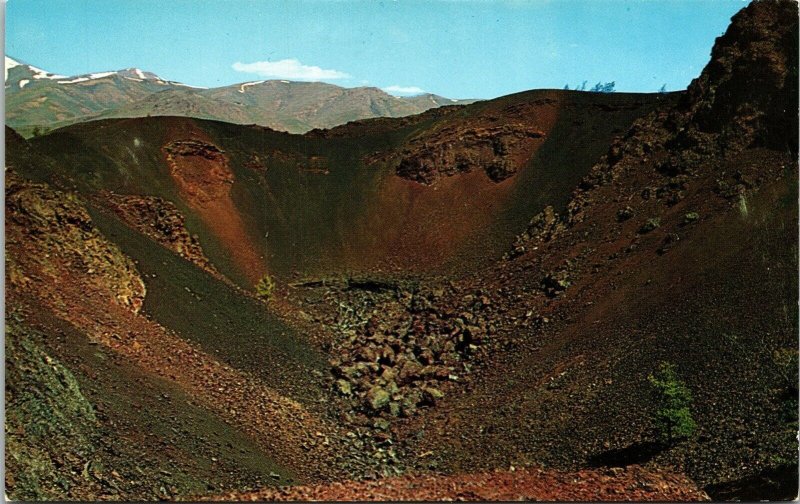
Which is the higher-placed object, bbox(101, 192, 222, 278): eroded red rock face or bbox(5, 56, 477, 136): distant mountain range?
bbox(5, 56, 477, 136): distant mountain range

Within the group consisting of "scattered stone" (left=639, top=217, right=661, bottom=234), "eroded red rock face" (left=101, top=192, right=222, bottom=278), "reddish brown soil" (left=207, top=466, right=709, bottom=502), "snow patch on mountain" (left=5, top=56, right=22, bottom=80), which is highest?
"snow patch on mountain" (left=5, top=56, right=22, bottom=80)

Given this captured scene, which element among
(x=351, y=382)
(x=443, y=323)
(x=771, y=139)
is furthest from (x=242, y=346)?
(x=771, y=139)

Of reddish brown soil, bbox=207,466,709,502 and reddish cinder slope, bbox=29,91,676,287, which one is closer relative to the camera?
reddish brown soil, bbox=207,466,709,502

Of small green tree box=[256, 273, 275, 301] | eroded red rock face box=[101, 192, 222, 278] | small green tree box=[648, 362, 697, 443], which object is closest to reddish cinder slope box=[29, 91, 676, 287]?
small green tree box=[256, 273, 275, 301]

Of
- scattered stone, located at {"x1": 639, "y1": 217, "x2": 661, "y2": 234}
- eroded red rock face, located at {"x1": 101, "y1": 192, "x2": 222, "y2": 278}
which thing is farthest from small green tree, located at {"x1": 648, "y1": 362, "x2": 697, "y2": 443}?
eroded red rock face, located at {"x1": 101, "y1": 192, "x2": 222, "y2": 278}

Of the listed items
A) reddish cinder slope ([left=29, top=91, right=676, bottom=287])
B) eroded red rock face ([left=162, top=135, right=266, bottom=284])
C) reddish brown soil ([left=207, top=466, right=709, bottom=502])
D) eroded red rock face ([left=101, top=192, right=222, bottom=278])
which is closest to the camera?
reddish brown soil ([left=207, top=466, right=709, bottom=502])

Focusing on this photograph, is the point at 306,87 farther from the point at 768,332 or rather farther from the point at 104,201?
the point at 768,332

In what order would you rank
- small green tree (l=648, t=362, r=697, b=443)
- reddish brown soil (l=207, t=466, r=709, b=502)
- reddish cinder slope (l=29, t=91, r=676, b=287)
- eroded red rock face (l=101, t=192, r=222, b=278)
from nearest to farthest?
reddish brown soil (l=207, t=466, r=709, b=502)
small green tree (l=648, t=362, r=697, b=443)
eroded red rock face (l=101, t=192, r=222, b=278)
reddish cinder slope (l=29, t=91, r=676, b=287)

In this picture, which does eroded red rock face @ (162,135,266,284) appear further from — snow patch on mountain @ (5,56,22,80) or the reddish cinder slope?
snow patch on mountain @ (5,56,22,80)
